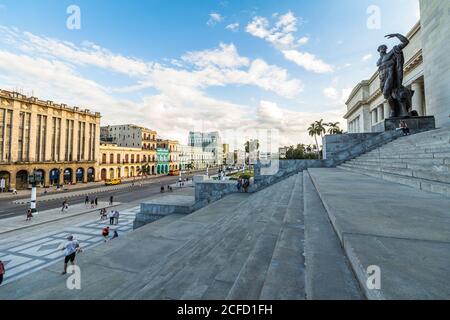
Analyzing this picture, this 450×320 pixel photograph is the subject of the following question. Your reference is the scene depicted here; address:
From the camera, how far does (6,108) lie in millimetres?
30266

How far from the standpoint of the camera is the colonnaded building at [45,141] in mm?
30609

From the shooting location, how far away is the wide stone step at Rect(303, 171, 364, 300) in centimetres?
183

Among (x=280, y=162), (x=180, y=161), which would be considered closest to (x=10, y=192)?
(x=280, y=162)

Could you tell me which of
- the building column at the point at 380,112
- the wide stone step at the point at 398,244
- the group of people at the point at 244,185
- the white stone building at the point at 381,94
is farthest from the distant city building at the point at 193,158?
the wide stone step at the point at 398,244

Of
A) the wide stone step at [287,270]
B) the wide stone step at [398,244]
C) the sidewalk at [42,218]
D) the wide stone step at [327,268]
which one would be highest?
the wide stone step at [398,244]

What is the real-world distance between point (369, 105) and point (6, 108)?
59441 millimetres

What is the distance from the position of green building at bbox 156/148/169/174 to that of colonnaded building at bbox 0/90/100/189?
21.9m

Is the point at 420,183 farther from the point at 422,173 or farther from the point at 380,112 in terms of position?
the point at 380,112

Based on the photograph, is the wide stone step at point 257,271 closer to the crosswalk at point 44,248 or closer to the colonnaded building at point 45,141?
the crosswalk at point 44,248

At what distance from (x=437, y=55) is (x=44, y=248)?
2984cm

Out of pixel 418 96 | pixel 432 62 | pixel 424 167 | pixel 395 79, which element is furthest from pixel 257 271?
pixel 418 96

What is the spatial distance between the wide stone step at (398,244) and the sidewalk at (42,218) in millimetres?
20023

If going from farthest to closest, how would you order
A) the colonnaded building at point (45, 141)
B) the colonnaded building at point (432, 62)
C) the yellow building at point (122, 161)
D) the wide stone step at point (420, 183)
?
the yellow building at point (122, 161) < the colonnaded building at point (45, 141) < the colonnaded building at point (432, 62) < the wide stone step at point (420, 183)

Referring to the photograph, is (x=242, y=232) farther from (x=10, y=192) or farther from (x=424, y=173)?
(x=10, y=192)
